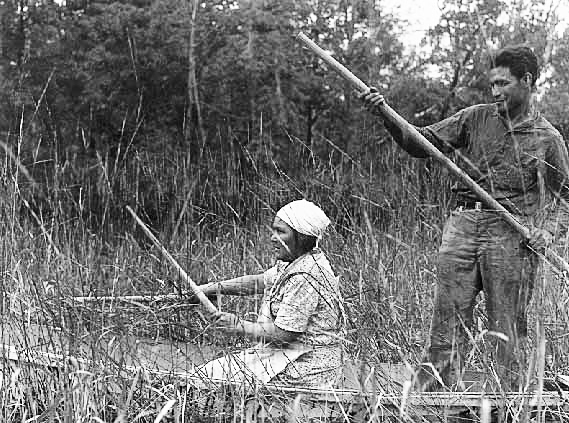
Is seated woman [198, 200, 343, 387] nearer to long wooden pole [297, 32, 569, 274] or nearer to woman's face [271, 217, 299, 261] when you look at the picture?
woman's face [271, 217, 299, 261]

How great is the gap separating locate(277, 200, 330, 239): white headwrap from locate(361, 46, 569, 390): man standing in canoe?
17.2 inches

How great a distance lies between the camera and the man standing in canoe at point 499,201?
114 inches

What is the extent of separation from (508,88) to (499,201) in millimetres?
387

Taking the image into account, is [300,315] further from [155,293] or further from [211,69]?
[211,69]

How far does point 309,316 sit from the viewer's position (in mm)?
2682

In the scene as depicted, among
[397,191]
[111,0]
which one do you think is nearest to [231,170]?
[397,191]

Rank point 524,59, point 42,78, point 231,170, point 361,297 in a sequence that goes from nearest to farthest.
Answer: point 524,59 < point 361,297 < point 231,170 < point 42,78

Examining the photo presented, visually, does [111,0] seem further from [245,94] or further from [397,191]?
[397,191]

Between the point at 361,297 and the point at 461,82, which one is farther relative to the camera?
the point at 461,82

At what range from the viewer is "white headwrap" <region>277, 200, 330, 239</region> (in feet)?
8.95

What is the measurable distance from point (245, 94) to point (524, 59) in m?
8.35

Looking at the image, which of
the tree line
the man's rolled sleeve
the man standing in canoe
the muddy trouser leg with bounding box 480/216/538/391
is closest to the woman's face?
the man's rolled sleeve

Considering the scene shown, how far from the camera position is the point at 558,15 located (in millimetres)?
2238

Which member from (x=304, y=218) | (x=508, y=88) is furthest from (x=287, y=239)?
(x=508, y=88)
